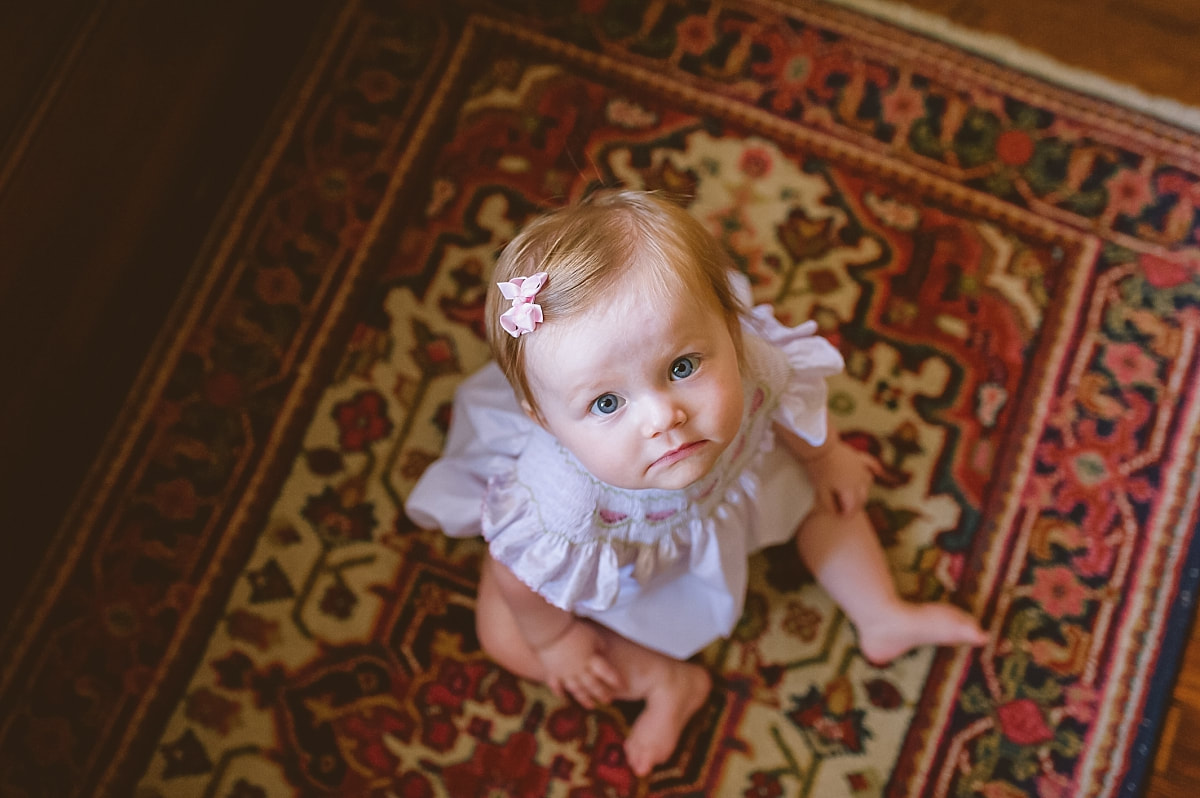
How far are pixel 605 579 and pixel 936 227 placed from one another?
60 cm

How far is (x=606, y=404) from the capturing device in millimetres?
566

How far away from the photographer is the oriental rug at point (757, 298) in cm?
89

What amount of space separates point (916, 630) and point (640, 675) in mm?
294

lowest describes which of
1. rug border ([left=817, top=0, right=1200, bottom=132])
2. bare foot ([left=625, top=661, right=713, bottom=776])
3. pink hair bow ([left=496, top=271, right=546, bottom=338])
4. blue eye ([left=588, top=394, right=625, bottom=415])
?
bare foot ([left=625, top=661, right=713, bottom=776])

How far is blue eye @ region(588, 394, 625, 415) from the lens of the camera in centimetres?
56

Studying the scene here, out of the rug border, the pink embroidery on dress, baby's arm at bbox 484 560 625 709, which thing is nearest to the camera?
the pink embroidery on dress

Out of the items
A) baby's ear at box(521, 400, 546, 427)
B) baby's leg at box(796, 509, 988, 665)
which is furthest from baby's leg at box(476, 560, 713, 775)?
baby's ear at box(521, 400, 546, 427)

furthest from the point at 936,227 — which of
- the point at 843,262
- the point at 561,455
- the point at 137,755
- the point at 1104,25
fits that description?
the point at 137,755

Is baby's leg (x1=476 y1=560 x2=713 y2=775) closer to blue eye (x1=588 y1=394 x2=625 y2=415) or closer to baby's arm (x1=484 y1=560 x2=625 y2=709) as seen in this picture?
baby's arm (x1=484 y1=560 x2=625 y2=709)

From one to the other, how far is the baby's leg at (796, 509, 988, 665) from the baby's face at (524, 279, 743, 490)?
0.34 meters

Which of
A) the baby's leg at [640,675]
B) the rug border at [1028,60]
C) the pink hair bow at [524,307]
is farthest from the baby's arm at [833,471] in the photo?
the rug border at [1028,60]

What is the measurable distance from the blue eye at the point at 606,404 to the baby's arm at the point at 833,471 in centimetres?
32

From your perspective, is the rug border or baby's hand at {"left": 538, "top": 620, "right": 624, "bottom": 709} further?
the rug border

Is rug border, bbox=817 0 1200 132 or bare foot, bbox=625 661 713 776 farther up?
rug border, bbox=817 0 1200 132
